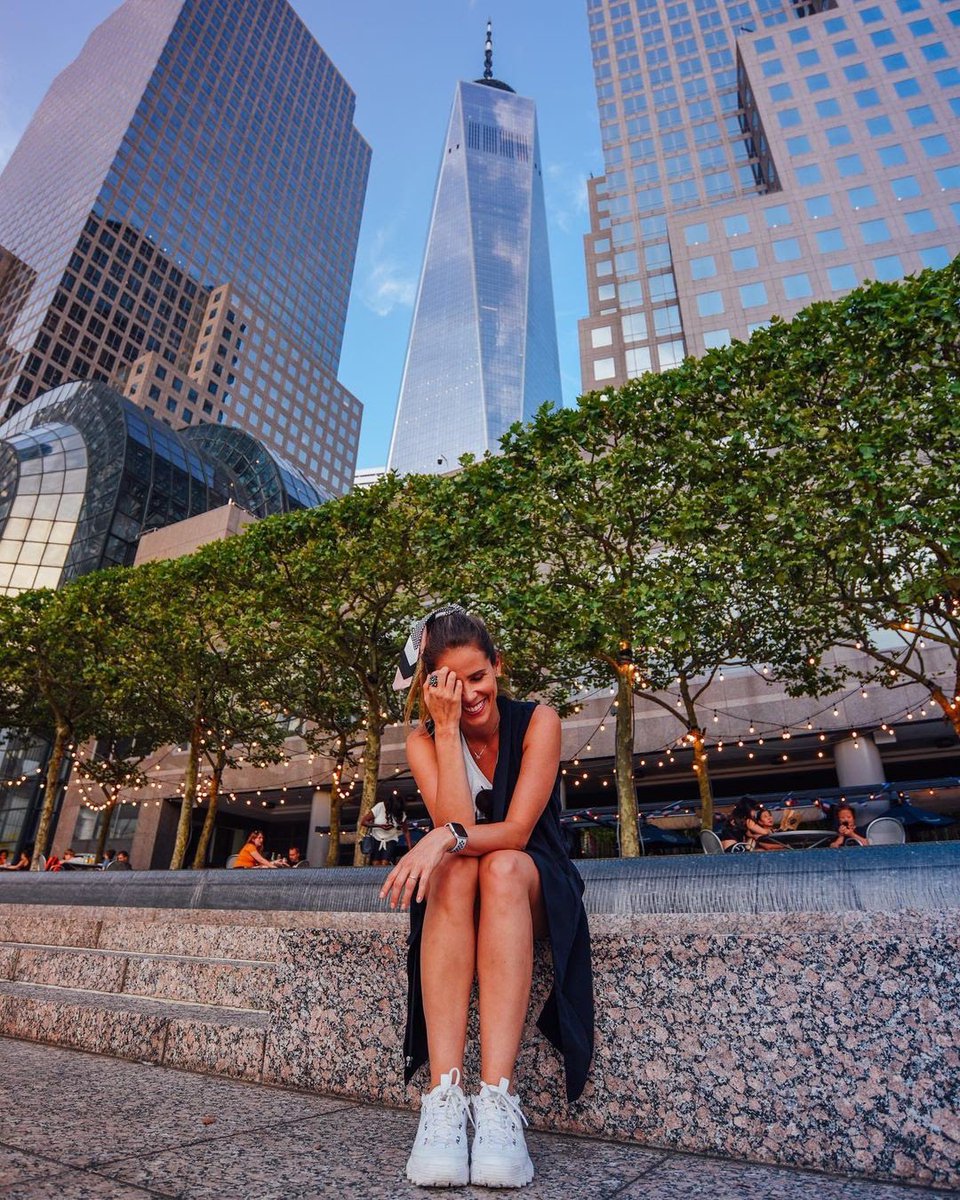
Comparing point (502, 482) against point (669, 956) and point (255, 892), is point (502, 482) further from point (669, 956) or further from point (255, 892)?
point (669, 956)

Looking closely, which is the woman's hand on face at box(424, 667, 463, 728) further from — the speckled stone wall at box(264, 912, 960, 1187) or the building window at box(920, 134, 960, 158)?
the building window at box(920, 134, 960, 158)

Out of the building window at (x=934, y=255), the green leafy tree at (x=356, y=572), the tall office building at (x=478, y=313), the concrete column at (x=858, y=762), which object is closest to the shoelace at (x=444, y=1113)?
the green leafy tree at (x=356, y=572)

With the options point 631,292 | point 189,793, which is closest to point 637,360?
point 631,292

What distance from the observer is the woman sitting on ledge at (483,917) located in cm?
189

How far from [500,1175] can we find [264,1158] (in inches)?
26.7

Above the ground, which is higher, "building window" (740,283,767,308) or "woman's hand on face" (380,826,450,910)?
"building window" (740,283,767,308)

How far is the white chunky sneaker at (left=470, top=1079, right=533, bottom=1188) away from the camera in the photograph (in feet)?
5.79

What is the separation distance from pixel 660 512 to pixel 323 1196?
12876mm

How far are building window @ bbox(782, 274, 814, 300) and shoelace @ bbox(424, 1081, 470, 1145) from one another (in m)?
46.6

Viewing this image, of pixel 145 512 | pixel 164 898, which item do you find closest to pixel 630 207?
pixel 145 512

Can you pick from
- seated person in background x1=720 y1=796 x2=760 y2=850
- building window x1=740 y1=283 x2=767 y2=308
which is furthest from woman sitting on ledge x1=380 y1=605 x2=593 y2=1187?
building window x1=740 y1=283 x2=767 y2=308

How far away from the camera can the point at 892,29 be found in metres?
46.4

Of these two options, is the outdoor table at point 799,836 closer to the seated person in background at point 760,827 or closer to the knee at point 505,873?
the seated person in background at point 760,827

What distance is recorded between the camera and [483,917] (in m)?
2.17
